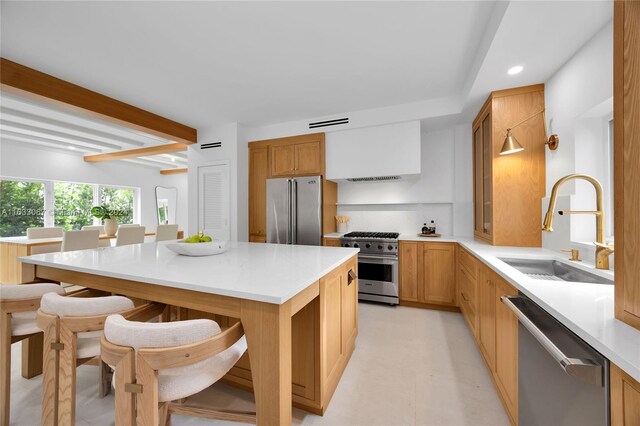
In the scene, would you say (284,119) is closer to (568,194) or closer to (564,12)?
(564,12)

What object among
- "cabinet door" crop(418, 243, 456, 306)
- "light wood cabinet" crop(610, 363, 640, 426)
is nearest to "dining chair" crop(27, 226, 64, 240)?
"cabinet door" crop(418, 243, 456, 306)

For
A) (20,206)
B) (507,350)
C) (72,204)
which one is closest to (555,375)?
(507,350)

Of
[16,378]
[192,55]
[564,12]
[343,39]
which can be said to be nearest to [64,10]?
[192,55]

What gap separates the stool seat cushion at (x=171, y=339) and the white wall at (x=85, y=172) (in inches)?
257

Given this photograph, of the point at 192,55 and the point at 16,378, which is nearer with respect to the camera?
the point at 16,378

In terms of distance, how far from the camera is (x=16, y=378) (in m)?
1.82

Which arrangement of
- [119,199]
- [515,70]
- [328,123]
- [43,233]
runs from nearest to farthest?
1. [515,70]
2. [328,123]
3. [43,233]
4. [119,199]

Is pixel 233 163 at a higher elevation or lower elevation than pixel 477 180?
higher

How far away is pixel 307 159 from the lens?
3.78 m

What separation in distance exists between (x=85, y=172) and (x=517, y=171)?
8.37m

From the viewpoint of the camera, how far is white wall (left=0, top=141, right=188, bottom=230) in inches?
189

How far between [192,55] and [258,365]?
103 inches

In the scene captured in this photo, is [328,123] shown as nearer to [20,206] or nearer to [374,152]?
[374,152]

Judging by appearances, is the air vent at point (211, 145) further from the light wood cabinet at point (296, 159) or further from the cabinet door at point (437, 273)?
the cabinet door at point (437, 273)
